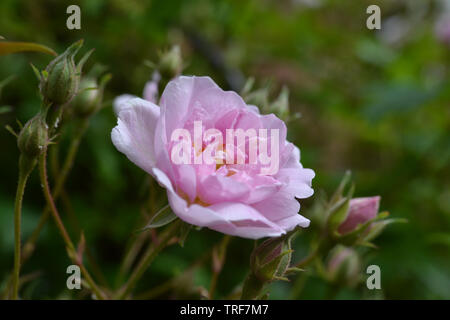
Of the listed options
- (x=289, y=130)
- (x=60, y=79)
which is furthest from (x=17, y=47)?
(x=289, y=130)

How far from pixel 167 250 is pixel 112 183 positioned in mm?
179

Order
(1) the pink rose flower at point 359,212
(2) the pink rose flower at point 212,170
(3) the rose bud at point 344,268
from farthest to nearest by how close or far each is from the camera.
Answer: (3) the rose bud at point 344,268
(1) the pink rose flower at point 359,212
(2) the pink rose flower at point 212,170

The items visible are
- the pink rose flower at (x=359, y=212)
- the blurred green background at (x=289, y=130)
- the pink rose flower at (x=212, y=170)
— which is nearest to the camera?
the pink rose flower at (x=212, y=170)

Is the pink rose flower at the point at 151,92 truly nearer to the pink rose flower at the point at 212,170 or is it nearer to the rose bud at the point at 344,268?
the pink rose flower at the point at 212,170

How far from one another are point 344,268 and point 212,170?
30cm

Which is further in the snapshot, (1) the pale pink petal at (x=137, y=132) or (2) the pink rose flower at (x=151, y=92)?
(2) the pink rose flower at (x=151, y=92)

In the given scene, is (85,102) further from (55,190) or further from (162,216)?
(162,216)

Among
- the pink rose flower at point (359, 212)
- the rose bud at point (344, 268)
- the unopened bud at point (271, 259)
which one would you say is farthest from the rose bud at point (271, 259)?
the rose bud at point (344, 268)

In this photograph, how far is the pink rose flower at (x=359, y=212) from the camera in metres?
0.45

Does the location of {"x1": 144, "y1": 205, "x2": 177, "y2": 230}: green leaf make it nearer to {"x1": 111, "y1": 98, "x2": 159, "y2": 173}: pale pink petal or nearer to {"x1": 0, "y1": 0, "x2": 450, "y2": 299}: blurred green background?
{"x1": 111, "y1": 98, "x2": 159, "y2": 173}: pale pink petal

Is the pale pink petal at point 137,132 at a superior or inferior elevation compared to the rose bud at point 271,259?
superior

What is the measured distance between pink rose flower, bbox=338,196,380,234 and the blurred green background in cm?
16

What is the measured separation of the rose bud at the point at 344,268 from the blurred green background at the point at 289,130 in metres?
0.04
